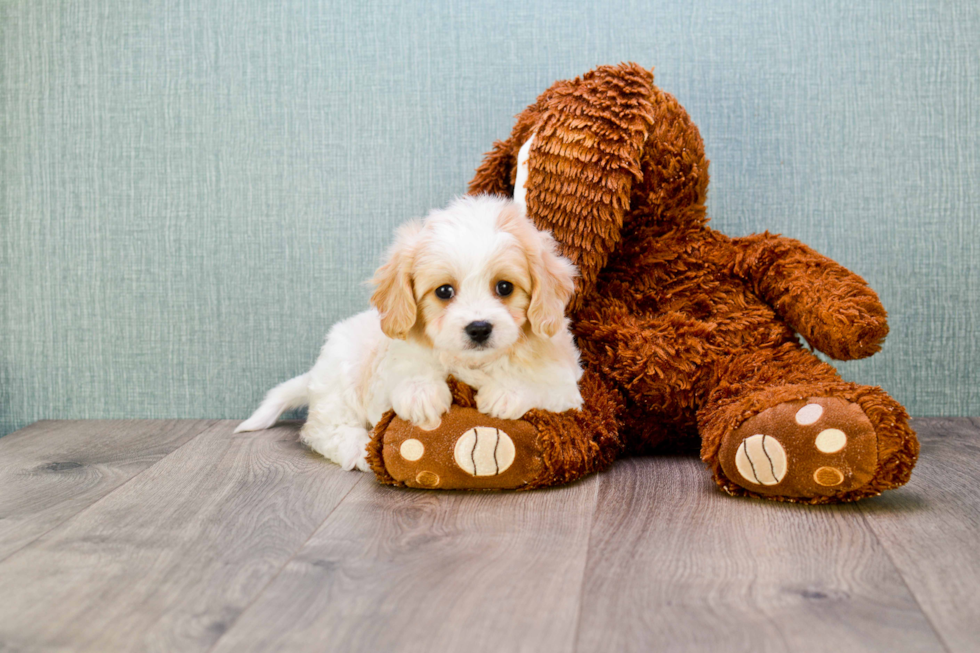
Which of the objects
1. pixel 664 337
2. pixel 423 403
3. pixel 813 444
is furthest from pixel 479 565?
pixel 664 337

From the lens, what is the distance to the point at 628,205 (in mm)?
1615

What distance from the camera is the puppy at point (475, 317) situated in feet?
4.53

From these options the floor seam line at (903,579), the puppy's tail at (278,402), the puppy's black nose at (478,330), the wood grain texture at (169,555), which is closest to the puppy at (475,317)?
the puppy's black nose at (478,330)

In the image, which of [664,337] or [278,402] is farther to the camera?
[278,402]

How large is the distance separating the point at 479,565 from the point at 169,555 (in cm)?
48

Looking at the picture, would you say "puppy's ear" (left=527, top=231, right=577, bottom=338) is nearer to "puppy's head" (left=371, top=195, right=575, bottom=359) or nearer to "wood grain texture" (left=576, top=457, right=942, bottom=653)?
"puppy's head" (left=371, top=195, right=575, bottom=359)

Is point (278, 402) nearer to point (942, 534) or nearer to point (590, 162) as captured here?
point (590, 162)

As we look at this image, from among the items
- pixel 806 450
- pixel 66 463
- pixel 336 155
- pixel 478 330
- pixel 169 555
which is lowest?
pixel 66 463

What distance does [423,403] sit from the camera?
144 centimetres

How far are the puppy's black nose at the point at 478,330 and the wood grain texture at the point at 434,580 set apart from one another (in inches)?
11.8

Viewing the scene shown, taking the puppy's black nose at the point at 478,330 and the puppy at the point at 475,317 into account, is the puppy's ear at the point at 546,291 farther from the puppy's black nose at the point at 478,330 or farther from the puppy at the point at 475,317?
the puppy's black nose at the point at 478,330

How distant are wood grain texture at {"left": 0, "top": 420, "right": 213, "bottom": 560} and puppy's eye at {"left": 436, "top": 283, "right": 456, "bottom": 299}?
769mm

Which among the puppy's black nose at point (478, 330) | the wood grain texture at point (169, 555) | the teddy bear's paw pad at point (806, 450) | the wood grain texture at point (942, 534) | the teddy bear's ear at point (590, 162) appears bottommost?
the wood grain texture at point (169, 555)

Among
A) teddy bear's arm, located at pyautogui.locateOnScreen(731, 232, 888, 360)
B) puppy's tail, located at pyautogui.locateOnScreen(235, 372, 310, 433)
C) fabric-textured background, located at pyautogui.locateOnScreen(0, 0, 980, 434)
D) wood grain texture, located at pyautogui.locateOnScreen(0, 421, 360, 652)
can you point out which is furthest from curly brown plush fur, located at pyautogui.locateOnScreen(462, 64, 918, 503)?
puppy's tail, located at pyautogui.locateOnScreen(235, 372, 310, 433)
